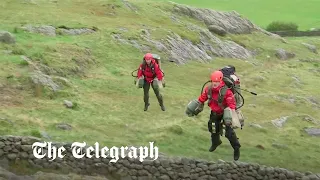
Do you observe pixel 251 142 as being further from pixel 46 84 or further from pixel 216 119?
pixel 46 84

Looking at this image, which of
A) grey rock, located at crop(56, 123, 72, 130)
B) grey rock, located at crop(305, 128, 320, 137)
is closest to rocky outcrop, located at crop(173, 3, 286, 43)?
grey rock, located at crop(305, 128, 320, 137)

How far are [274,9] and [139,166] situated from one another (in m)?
80.6

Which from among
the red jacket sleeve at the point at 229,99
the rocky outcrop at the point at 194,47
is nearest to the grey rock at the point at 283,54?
the rocky outcrop at the point at 194,47

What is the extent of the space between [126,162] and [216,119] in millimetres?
3136

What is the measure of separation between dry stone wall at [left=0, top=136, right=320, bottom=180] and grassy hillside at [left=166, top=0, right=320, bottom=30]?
6427cm

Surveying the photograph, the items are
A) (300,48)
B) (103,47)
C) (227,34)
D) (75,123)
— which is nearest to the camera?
(75,123)

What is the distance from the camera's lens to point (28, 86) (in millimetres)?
23594

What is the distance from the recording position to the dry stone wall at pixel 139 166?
666 inches

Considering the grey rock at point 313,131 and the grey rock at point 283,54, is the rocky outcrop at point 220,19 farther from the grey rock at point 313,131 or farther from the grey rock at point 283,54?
the grey rock at point 313,131

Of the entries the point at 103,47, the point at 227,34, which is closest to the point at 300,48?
the point at 227,34

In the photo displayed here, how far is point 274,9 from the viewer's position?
307 ft

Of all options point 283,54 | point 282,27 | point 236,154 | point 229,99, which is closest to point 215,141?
point 236,154

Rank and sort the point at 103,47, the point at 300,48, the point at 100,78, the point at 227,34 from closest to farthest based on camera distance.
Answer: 1. the point at 100,78
2. the point at 103,47
3. the point at 227,34
4. the point at 300,48

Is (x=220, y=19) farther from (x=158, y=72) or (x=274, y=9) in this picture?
(x=158, y=72)
